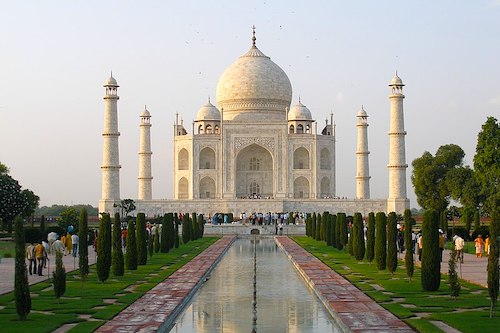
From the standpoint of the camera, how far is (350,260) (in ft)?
61.1

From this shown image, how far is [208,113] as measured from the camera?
43.7 metres

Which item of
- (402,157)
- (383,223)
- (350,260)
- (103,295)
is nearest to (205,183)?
(402,157)

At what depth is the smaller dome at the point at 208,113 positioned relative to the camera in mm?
43656

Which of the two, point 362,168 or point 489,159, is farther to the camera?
point 362,168

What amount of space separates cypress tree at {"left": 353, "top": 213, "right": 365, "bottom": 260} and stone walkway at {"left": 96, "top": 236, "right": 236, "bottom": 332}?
3627 mm

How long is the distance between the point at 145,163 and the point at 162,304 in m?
30.8

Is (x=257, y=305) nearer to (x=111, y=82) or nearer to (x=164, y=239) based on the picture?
(x=164, y=239)

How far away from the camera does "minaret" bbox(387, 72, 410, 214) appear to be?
1499 inches

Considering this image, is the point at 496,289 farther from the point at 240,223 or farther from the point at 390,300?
the point at 240,223

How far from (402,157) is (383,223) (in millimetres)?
23189

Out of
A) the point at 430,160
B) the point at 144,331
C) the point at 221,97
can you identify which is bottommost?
the point at 144,331

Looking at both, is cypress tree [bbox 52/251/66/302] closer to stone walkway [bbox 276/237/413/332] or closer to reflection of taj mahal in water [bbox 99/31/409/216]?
stone walkway [bbox 276/237/413/332]

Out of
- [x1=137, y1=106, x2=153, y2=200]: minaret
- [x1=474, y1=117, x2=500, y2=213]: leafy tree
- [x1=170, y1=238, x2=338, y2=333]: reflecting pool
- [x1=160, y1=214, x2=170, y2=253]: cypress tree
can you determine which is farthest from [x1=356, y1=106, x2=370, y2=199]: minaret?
[x1=170, y1=238, x2=338, y2=333]: reflecting pool

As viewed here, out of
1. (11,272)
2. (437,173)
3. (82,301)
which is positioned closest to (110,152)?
(437,173)
